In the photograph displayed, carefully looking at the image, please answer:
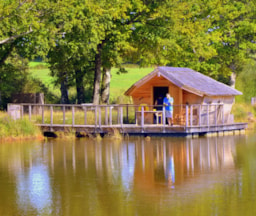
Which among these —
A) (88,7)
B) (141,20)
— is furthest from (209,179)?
(141,20)

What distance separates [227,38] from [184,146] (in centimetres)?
2855

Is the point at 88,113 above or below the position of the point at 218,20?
below

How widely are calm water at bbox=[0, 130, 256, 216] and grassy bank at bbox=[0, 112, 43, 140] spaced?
1090mm

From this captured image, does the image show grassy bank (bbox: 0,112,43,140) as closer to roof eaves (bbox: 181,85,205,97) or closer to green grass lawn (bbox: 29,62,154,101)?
roof eaves (bbox: 181,85,205,97)

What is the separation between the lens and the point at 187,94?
36188mm

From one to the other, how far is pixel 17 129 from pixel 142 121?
21.4ft

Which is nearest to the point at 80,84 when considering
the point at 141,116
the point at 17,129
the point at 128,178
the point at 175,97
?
the point at 175,97

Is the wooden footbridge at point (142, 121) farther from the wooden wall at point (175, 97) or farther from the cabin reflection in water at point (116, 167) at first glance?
the cabin reflection in water at point (116, 167)

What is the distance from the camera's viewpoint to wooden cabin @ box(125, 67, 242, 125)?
3522 centimetres

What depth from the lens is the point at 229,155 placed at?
26766 mm

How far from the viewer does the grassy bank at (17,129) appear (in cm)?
3203

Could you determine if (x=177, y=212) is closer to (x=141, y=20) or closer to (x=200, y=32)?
(x=141, y=20)

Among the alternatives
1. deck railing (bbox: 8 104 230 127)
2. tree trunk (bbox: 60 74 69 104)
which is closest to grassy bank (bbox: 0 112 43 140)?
deck railing (bbox: 8 104 230 127)

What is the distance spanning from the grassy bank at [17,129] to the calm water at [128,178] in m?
1.09
